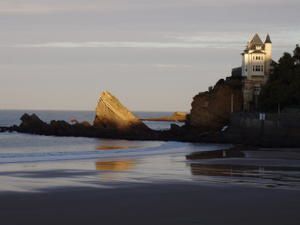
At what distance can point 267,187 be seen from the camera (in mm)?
21797

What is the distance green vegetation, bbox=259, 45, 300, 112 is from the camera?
73375 millimetres

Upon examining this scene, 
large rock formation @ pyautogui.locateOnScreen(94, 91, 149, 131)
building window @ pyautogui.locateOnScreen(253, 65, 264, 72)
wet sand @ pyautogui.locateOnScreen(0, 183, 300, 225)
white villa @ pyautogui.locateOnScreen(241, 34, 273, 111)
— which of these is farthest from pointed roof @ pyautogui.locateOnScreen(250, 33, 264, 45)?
wet sand @ pyautogui.locateOnScreen(0, 183, 300, 225)

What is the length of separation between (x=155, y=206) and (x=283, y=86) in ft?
197

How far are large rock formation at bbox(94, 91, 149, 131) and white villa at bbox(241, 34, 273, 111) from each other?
15617 millimetres

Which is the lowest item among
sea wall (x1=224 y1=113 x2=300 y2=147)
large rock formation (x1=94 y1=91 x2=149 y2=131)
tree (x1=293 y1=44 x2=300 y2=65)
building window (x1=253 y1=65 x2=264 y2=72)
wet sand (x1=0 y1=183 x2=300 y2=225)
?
wet sand (x1=0 y1=183 x2=300 y2=225)

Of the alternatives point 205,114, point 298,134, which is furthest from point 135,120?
point 298,134

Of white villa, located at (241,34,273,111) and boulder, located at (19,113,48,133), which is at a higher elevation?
white villa, located at (241,34,273,111)

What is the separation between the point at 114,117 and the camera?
307ft

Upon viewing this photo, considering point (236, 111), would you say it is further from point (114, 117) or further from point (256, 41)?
point (114, 117)

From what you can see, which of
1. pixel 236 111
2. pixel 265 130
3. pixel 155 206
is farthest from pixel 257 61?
pixel 155 206

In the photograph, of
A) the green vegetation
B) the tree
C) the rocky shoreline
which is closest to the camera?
the rocky shoreline

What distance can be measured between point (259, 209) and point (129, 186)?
613cm

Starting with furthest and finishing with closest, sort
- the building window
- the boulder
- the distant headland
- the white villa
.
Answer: the boulder
the building window
the white villa
the distant headland

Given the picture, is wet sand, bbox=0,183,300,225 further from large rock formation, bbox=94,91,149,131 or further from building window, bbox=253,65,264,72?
large rock formation, bbox=94,91,149,131
